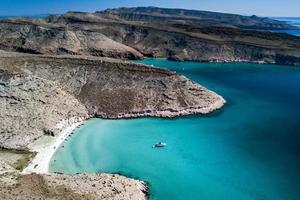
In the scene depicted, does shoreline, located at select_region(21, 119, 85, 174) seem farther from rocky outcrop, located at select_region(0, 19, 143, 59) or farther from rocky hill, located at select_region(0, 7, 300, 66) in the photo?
rocky hill, located at select_region(0, 7, 300, 66)

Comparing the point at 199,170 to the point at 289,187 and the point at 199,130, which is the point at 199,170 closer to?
the point at 289,187

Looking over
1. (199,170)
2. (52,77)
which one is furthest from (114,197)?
(52,77)

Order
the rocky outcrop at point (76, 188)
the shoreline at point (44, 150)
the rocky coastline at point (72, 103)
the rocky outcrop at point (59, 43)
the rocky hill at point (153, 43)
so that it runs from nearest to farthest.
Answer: the rocky outcrop at point (76, 188) → the rocky coastline at point (72, 103) → the shoreline at point (44, 150) → the rocky outcrop at point (59, 43) → the rocky hill at point (153, 43)

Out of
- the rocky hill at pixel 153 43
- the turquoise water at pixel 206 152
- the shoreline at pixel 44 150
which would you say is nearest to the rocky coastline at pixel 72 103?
the shoreline at pixel 44 150

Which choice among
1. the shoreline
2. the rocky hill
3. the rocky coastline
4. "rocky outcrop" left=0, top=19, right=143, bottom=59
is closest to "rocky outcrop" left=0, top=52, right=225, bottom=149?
the rocky coastline

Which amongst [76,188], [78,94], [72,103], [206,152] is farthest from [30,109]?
[206,152]

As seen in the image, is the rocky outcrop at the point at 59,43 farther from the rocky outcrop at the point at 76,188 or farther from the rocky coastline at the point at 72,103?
the rocky outcrop at the point at 76,188
